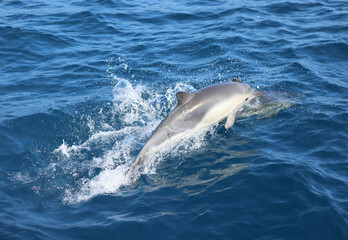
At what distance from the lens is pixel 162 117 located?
1094 centimetres

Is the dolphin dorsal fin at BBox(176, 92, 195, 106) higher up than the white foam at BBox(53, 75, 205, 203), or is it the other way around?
the dolphin dorsal fin at BBox(176, 92, 195, 106)

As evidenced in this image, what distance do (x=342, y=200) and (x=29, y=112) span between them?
853 cm

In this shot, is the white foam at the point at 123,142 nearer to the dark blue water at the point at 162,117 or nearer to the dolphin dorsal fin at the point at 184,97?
the dark blue water at the point at 162,117

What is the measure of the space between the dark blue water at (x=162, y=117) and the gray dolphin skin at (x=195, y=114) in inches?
15.8

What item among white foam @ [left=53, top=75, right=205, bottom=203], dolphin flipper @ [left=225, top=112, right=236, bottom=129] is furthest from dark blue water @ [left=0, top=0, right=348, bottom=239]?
dolphin flipper @ [left=225, top=112, right=236, bottom=129]

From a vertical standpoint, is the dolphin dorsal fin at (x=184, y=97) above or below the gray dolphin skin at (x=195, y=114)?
above

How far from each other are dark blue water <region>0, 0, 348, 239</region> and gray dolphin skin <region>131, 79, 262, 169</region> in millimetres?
401

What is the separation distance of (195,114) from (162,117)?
6.80ft

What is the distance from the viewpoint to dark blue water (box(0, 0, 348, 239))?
7004 millimetres

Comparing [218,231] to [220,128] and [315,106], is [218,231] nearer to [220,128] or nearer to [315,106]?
[220,128]

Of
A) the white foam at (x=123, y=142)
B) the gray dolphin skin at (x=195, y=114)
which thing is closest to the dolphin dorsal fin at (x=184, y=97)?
the gray dolphin skin at (x=195, y=114)

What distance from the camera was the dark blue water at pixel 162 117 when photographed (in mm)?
7004

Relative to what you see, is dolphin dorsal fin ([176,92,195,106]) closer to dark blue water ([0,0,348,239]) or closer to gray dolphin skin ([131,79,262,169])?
gray dolphin skin ([131,79,262,169])

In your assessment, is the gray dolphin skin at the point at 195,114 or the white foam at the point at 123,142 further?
the gray dolphin skin at the point at 195,114
